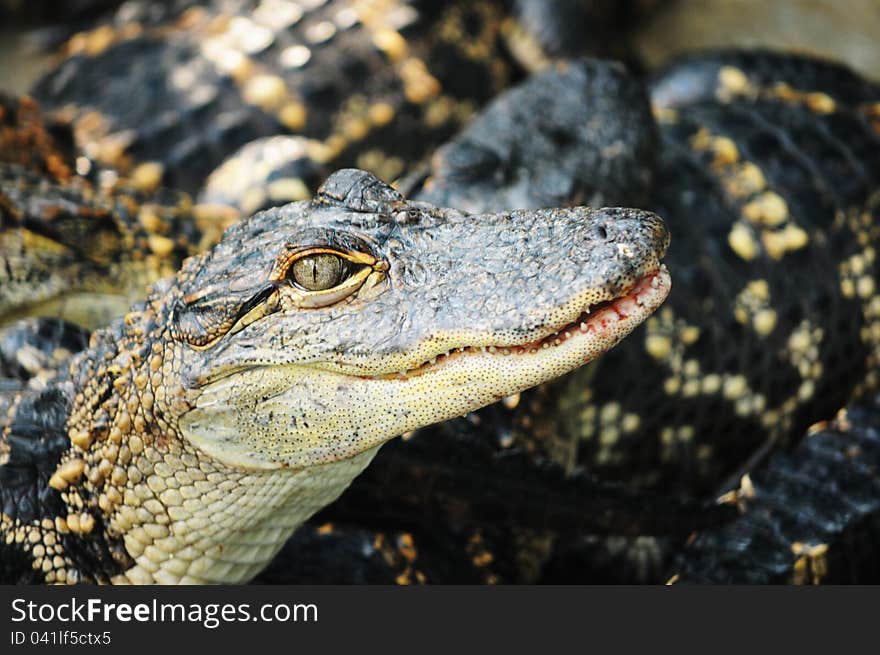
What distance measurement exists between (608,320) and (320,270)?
0.48 metres

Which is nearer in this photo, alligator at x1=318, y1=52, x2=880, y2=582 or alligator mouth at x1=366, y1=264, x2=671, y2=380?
alligator mouth at x1=366, y1=264, x2=671, y2=380

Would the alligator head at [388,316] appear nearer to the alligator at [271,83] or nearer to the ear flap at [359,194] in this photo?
the ear flap at [359,194]

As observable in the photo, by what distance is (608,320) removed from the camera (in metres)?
1.85

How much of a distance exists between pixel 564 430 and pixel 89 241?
4.43 ft

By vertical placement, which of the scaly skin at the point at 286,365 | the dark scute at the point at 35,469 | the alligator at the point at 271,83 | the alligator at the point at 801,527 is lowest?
the alligator at the point at 801,527

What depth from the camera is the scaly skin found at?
188cm

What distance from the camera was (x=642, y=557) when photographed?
314 centimetres

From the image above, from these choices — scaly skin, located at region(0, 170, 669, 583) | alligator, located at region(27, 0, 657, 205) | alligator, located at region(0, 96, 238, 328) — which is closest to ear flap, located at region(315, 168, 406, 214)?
scaly skin, located at region(0, 170, 669, 583)

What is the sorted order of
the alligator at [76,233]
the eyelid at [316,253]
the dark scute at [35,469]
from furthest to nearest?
1. the alligator at [76,233]
2. the dark scute at [35,469]
3. the eyelid at [316,253]

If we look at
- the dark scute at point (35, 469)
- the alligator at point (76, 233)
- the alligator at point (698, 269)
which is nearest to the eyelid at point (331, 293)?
the dark scute at point (35, 469)

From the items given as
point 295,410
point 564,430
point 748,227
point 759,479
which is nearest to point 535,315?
point 295,410

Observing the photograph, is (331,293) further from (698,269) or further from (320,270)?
(698,269)

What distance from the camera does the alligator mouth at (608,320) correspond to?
1852mm

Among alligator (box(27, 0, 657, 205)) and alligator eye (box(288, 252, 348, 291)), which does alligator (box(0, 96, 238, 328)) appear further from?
alligator eye (box(288, 252, 348, 291))
